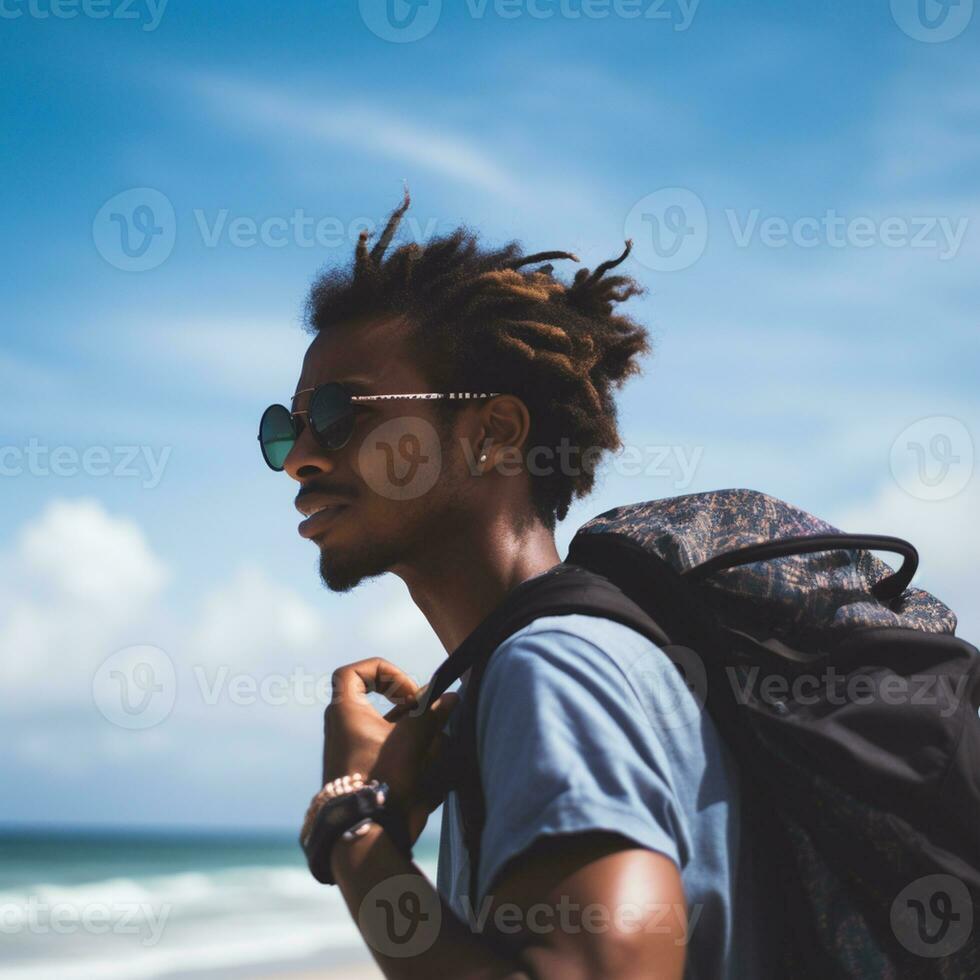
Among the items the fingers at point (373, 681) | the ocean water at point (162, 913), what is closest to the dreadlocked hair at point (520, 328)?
the fingers at point (373, 681)

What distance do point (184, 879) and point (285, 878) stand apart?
4.05m

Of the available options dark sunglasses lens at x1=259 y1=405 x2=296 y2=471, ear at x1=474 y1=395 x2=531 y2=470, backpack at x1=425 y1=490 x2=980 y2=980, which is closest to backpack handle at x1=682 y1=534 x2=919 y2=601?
backpack at x1=425 y1=490 x2=980 y2=980

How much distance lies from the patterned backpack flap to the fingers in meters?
0.60

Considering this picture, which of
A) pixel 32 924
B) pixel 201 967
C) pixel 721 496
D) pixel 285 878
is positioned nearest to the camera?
pixel 721 496

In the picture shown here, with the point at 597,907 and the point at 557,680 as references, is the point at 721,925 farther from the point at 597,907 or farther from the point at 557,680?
the point at 557,680

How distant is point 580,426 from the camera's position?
9.53ft

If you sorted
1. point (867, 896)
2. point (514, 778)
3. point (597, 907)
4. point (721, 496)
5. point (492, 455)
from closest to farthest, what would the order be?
point (597, 907)
point (514, 778)
point (867, 896)
point (721, 496)
point (492, 455)

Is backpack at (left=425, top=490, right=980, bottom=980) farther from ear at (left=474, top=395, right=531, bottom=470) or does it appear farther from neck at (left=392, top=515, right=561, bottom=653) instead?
ear at (left=474, top=395, right=531, bottom=470)

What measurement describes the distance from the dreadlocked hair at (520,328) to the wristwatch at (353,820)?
1.02 m

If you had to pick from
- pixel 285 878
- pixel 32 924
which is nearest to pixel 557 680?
pixel 32 924

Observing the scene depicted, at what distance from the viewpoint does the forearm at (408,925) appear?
1.59m

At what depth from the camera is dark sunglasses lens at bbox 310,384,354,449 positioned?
8.99 feet

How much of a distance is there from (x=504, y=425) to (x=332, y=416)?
42 centimetres

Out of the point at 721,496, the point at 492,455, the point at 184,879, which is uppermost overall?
the point at 184,879
